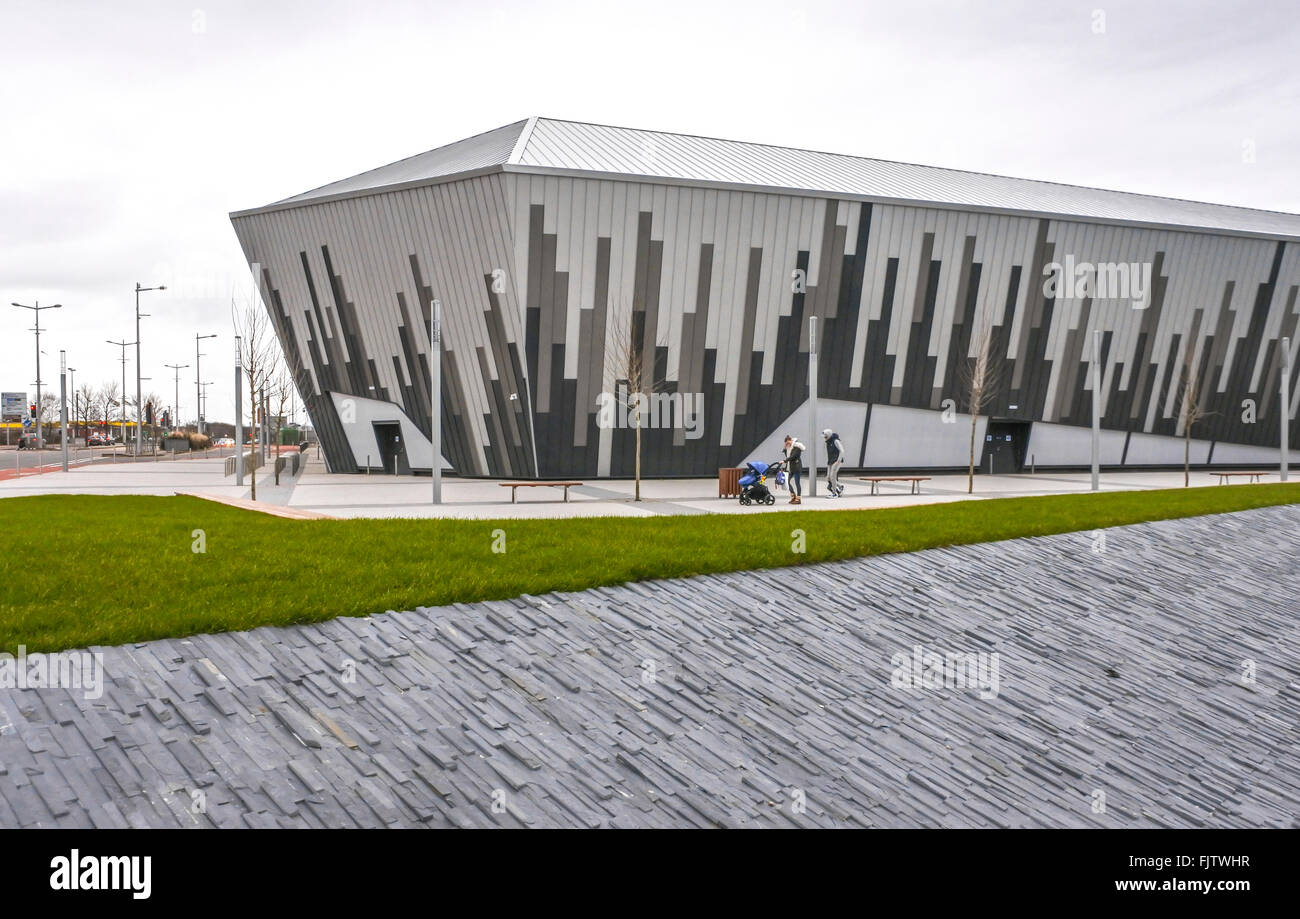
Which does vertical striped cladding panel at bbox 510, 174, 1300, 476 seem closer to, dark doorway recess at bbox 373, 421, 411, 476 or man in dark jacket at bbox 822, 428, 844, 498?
dark doorway recess at bbox 373, 421, 411, 476

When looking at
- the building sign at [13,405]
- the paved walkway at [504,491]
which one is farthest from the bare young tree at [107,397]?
the paved walkway at [504,491]

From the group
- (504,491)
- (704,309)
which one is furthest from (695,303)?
(504,491)

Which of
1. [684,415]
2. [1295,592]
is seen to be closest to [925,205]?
[684,415]

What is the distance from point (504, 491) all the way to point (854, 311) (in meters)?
13.6

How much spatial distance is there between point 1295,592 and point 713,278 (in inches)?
709

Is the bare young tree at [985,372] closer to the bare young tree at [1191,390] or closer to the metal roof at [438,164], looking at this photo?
the bare young tree at [1191,390]

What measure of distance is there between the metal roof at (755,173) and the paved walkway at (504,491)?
8.95 metres

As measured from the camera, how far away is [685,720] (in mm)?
6734

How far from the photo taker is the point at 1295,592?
1312cm

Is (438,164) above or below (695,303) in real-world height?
above

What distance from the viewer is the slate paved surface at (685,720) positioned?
526 cm

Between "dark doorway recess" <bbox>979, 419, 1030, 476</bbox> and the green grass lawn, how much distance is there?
61.6 ft

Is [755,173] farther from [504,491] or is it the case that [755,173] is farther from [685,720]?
[685,720]
